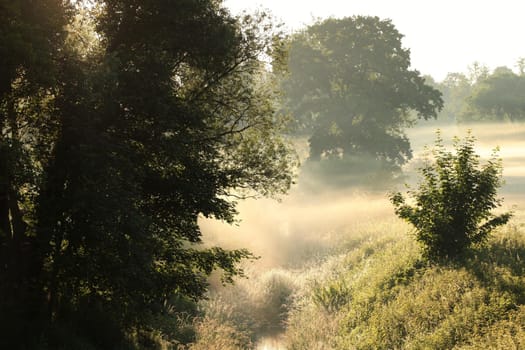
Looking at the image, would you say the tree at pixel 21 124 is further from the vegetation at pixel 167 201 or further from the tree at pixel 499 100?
the tree at pixel 499 100

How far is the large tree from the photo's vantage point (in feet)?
36.0

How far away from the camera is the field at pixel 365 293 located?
13352 mm

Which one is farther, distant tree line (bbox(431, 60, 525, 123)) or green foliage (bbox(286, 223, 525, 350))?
distant tree line (bbox(431, 60, 525, 123))

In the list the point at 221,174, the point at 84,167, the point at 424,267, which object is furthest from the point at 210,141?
the point at 424,267

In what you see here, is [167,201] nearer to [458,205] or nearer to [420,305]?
[420,305]

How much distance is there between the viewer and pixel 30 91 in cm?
1061

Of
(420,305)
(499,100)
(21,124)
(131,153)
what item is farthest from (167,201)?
(499,100)

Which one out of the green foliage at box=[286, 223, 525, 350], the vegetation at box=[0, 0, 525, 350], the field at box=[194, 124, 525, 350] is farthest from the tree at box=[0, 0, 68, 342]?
the green foliage at box=[286, 223, 525, 350]

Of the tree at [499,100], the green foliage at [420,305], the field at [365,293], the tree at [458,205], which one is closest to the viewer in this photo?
the green foliage at [420,305]

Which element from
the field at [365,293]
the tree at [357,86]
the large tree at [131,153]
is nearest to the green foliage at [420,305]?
the field at [365,293]

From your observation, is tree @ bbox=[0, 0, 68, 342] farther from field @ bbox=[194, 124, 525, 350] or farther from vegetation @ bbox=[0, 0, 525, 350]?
field @ bbox=[194, 124, 525, 350]

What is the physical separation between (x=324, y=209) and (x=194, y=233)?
2619cm

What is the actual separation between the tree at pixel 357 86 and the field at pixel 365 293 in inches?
733

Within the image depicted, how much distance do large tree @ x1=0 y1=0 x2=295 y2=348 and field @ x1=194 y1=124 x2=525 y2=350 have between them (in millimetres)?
4067
